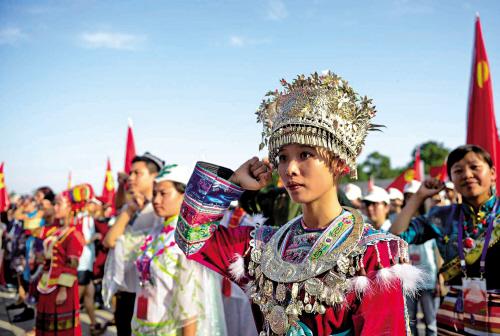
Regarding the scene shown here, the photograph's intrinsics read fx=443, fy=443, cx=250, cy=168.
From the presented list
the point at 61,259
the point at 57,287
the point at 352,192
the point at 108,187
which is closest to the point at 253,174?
the point at 61,259

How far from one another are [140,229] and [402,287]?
12.1ft

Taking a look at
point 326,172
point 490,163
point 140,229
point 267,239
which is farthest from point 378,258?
point 140,229

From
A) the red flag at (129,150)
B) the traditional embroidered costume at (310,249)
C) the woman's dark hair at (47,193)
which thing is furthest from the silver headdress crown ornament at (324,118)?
the red flag at (129,150)

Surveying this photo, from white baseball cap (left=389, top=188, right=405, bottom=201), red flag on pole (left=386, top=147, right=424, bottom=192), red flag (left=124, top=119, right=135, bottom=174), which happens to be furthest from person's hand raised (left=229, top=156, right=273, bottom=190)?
red flag on pole (left=386, top=147, right=424, bottom=192)

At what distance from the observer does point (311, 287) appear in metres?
1.74

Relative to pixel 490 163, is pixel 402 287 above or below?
below

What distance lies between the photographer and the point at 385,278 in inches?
63.4

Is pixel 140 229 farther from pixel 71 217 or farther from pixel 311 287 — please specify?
pixel 311 287

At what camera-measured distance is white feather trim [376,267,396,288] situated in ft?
5.26

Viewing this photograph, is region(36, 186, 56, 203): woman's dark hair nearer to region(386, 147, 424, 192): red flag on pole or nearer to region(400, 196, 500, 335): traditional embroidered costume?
region(400, 196, 500, 335): traditional embroidered costume

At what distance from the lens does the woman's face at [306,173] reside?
1.85 m

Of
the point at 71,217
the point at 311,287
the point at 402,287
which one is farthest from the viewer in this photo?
the point at 71,217

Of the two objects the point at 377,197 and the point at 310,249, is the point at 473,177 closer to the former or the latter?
the point at 310,249

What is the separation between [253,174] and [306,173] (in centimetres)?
29
